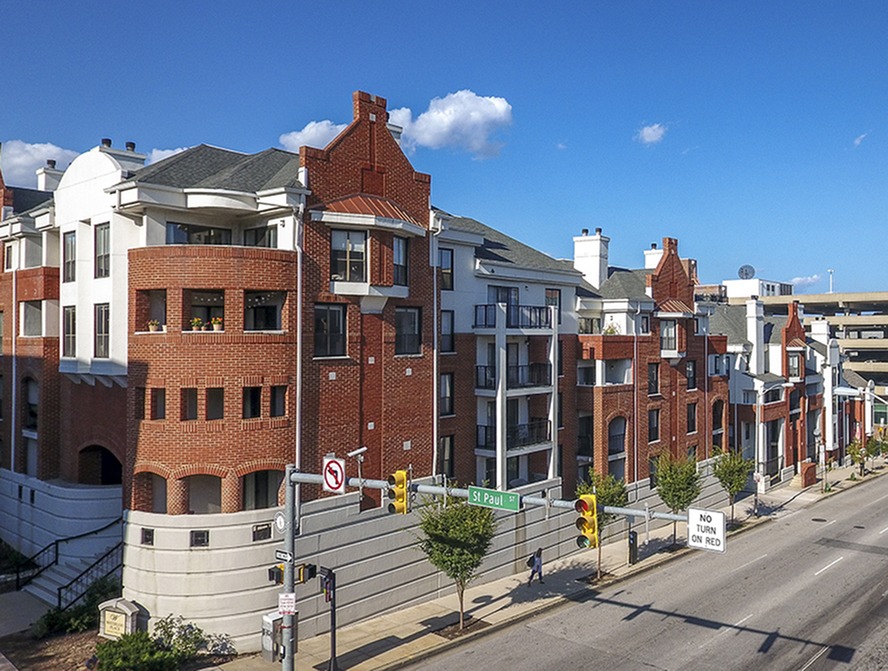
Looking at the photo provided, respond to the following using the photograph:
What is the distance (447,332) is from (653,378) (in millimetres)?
16664

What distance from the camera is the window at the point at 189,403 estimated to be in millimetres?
23547

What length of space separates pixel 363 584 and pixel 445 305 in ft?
Result: 40.5

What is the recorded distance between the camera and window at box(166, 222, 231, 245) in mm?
25172

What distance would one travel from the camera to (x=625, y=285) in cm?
4297

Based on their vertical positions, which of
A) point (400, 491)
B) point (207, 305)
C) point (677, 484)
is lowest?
point (677, 484)

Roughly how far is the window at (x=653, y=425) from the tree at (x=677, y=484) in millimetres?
3401

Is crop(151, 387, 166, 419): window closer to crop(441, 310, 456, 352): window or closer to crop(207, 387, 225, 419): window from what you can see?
crop(207, 387, 225, 419): window

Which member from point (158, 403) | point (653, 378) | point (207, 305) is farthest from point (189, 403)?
point (653, 378)

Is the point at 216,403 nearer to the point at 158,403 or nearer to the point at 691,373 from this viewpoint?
the point at 158,403

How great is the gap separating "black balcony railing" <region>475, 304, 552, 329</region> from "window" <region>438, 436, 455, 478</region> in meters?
5.54

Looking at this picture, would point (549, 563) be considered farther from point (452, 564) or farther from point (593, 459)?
point (452, 564)

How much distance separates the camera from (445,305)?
104 feet

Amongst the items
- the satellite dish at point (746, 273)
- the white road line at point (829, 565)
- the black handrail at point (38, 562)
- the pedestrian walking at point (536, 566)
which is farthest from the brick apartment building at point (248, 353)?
the satellite dish at point (746, 273)

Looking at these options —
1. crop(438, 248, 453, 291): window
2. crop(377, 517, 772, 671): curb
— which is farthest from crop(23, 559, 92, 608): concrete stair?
crop(438, 248, 453, 291): window
